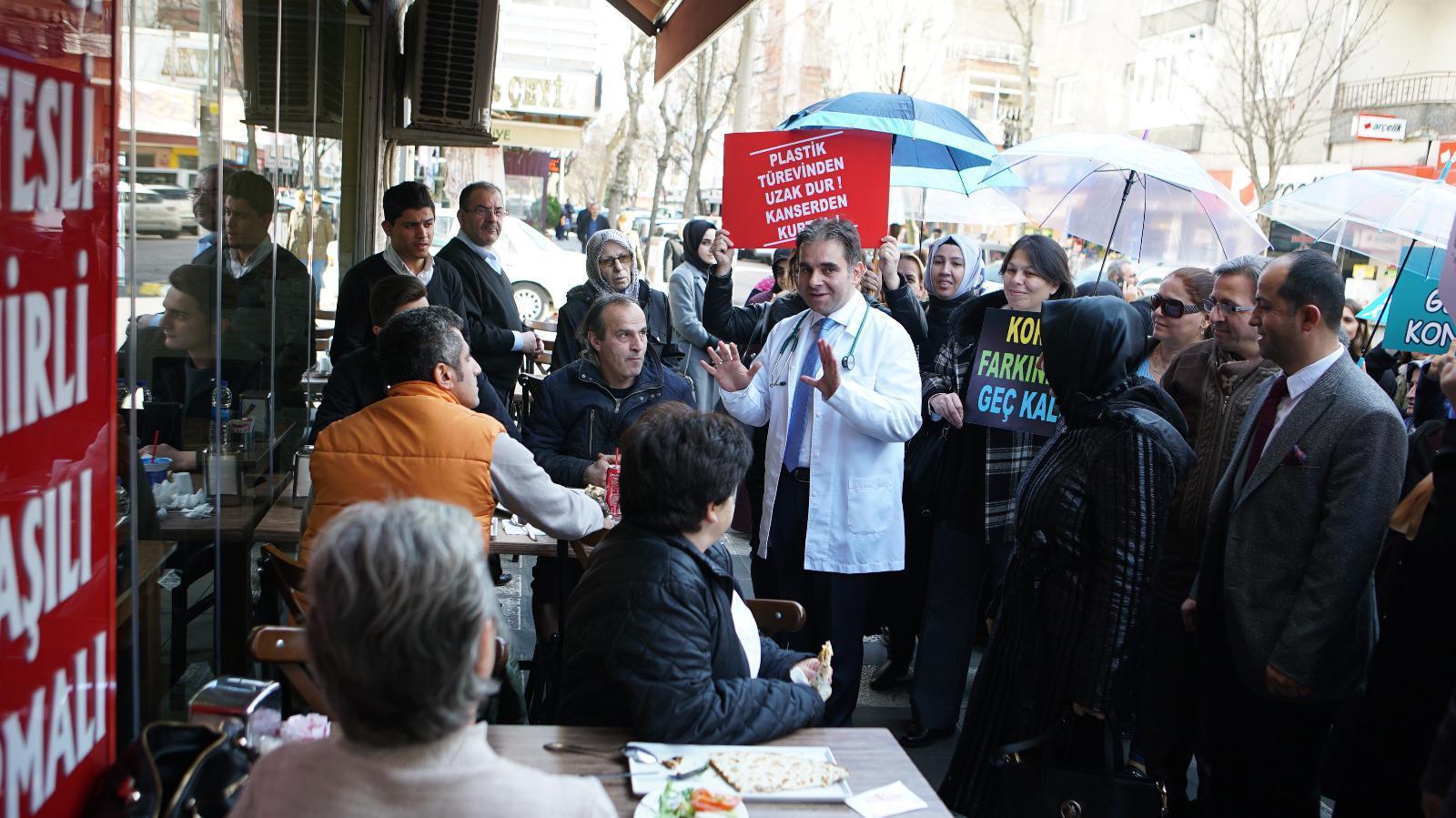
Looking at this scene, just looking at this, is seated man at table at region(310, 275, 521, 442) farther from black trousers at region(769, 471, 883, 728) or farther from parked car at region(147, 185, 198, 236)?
black trousers at region(769, 471, 883, 728)

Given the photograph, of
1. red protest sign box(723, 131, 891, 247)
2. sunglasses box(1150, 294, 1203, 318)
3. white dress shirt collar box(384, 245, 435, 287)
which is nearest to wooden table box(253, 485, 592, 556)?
white dress shirt collar box(384, 245, 435, 287)

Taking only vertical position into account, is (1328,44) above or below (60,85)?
above

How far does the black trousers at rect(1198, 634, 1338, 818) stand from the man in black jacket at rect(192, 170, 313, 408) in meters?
3.75

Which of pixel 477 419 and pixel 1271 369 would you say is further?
pixel 1271 369

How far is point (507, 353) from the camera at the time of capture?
675 cm

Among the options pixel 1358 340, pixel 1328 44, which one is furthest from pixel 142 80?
pixel 1328 44

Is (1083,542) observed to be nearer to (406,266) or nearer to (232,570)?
(232,570)

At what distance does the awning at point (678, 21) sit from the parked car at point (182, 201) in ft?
8.82

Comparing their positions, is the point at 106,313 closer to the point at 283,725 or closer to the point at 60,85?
the point at 60,85

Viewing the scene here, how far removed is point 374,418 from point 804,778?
5.99ft

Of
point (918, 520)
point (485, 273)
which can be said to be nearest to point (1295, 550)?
point (918, 520)

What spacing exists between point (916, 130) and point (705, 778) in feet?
14.7

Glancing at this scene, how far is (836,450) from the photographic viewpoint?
4.69 metres

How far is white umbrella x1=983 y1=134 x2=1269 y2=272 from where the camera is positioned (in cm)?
643
